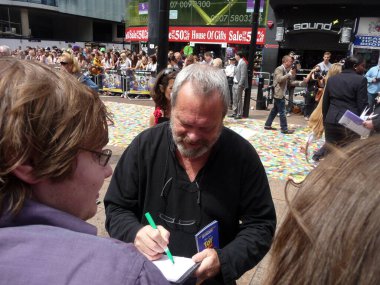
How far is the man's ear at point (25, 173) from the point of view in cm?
87

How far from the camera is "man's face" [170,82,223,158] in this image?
1.91 meters

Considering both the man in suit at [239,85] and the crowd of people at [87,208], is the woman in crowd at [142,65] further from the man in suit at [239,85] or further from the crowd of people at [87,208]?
the crowd of people at [87,208]

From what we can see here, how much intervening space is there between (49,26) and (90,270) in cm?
5427

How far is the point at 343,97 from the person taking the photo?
5910 mm

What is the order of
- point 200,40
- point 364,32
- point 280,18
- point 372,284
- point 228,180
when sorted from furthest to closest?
point 200,40 < point 280,18 < point 364,32 < point 228,180 < point 372,284

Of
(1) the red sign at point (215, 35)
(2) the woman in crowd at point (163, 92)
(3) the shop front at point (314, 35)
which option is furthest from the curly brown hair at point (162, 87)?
(1) the red sign at point (215, 35)

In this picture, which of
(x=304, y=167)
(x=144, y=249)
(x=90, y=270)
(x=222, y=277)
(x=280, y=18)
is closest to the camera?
(x=90, y=270)

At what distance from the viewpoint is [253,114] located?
11258 mm

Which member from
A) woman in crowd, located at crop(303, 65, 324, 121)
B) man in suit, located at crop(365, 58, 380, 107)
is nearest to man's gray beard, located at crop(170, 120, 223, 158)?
woman in crowd, located at crop(303, 65, 324, 121)

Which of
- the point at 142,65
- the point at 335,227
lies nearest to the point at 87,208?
the point at 335,227

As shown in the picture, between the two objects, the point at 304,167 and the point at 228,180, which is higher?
the point at 228,180

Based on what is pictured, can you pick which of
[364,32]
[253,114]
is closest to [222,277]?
[253,114]

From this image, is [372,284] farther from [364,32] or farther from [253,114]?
[364,32]

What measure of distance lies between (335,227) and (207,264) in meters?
0.99
